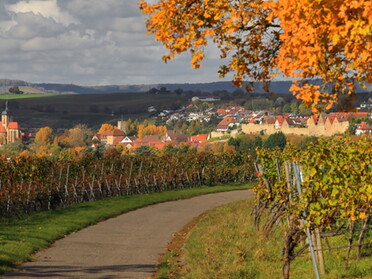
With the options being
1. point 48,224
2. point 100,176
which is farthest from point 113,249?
point 100,176

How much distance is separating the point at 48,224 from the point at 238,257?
941 centimetres

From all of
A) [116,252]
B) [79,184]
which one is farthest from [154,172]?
[116,252]

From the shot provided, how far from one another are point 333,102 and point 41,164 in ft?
66.1

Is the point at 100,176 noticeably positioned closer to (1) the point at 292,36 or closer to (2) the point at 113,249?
(2) the point at 113,249

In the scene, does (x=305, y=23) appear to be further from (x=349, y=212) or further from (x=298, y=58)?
(x=349, y=212)

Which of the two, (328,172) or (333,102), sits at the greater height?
(333,102)

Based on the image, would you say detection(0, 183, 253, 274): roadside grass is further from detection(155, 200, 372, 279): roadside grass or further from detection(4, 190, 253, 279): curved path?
detection(155, 200, 372, 279): roadside grass

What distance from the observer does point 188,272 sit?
14070mm

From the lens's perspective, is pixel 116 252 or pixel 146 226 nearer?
pixel 116 252

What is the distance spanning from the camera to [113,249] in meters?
17.4

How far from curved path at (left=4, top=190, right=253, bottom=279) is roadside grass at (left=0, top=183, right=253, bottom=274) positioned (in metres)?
0.37

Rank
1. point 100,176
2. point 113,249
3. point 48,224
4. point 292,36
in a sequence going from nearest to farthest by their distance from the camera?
point 292,36
point 113,249
point 48,224
point 100,176

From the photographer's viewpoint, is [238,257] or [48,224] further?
→ [48,224]

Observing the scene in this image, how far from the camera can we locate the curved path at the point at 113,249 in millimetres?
14102
